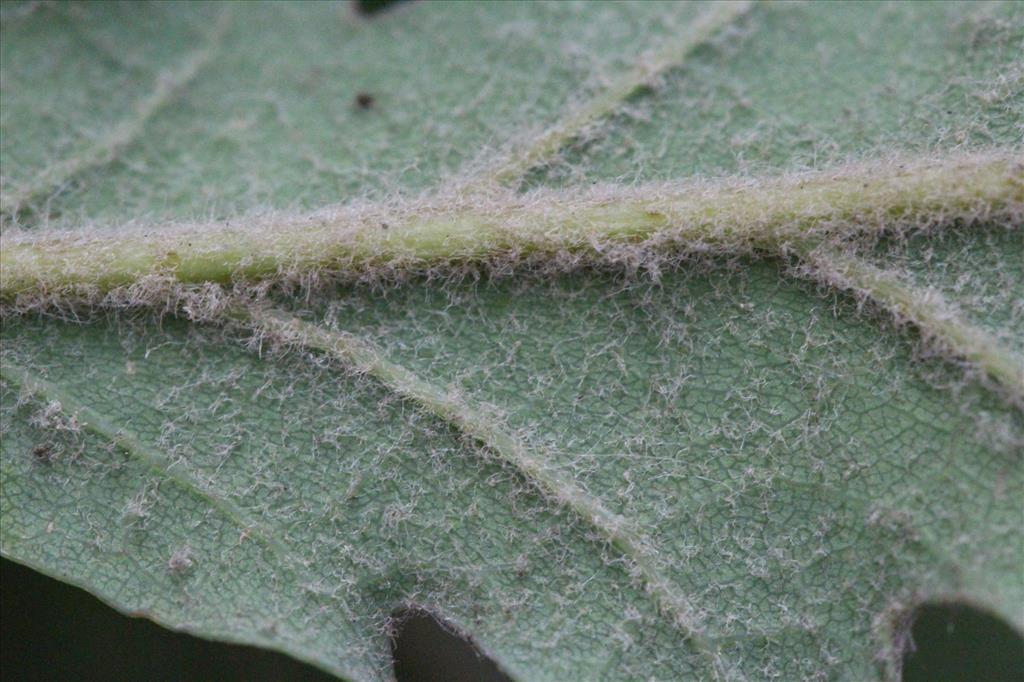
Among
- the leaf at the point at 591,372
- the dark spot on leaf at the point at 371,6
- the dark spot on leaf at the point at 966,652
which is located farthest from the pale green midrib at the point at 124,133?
the dark spot on leaf at the point at 966,652

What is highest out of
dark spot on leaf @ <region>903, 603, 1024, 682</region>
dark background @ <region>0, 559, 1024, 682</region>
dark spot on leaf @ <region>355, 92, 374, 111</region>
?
dark spot on leaf @ <region>355, 92, 374, 111</region>

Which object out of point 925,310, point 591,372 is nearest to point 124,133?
point 591,372

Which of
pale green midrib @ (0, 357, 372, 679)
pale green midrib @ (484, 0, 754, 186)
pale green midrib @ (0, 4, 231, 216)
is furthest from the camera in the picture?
pale green midrib @ (0, 4, 231, 216)

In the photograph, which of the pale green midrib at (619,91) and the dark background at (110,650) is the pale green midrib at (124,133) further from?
the dark background at (110,650)

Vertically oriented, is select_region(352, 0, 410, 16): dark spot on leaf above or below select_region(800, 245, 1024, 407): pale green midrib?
above

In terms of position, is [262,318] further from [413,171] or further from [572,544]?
[572,544]

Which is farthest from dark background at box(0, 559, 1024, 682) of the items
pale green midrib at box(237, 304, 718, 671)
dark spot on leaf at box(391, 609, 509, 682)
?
pale green midrib at box(237, 304, 718, 671)

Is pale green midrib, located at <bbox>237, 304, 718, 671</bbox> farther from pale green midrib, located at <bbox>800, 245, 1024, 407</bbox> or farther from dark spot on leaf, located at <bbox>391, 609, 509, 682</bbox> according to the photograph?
pale green midrib, located at <bbox>800, 245, 1024, 407</bbox>

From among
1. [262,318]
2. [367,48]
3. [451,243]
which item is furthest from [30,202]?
[451,243]
